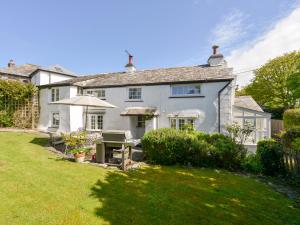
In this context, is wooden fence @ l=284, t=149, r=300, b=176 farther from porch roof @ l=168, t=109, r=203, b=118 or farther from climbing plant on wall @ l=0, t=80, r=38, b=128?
climbing plant on wall @ l=0, t=80, r=38, b=128

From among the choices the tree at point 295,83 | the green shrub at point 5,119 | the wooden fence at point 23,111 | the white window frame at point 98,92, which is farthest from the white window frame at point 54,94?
the tree at point 295,83

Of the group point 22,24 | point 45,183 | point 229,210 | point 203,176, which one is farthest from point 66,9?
point 229,210

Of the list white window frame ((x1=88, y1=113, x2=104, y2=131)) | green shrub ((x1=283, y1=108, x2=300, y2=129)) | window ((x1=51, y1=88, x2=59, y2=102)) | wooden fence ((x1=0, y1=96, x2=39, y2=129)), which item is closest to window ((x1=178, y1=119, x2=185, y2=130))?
white window frame ((x1=88, y1=113, x2=104, y2=131))

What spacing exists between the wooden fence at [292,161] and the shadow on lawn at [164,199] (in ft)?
12.9

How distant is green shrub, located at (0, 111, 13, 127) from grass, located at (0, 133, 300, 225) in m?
16.1

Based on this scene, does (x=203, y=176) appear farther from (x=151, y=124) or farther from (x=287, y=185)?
(x=151, y=124)

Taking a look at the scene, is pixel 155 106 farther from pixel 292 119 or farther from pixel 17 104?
pixel 17 104

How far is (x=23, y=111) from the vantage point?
75.7 feet

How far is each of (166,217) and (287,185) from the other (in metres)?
6.71

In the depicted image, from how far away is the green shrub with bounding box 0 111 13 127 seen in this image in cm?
2188

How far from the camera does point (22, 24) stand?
16500mm

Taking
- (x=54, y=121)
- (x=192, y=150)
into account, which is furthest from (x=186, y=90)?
(x=54, y=121)

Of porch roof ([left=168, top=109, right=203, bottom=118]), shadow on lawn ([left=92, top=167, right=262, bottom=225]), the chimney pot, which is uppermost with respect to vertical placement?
the chimney pot

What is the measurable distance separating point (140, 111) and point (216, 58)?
1014 cm
